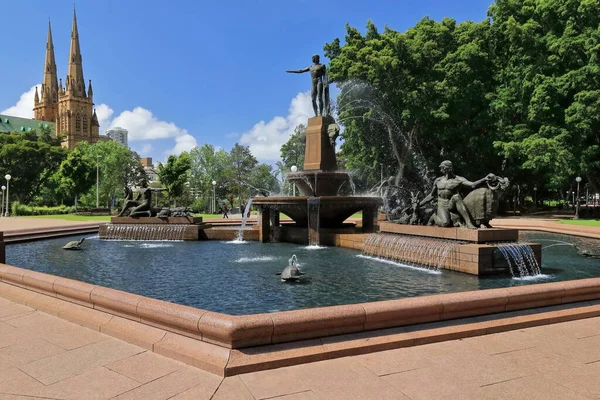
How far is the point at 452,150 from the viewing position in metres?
38.9

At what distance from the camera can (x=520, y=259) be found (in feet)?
31.7

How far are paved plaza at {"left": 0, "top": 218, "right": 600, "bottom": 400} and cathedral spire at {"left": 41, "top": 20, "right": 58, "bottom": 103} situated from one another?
157 m

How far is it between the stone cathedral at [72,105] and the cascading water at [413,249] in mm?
123453

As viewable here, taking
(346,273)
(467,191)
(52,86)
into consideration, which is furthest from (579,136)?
(52,86)

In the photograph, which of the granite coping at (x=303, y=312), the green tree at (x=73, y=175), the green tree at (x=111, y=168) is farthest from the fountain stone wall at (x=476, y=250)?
the green tree at (x=111, y=168)

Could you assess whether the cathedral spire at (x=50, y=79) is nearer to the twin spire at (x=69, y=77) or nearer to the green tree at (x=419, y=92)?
the twin spire at (x=69, y=77)

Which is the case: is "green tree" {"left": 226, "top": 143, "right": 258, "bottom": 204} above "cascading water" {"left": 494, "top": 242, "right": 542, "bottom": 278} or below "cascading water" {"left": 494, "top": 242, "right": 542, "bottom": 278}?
above

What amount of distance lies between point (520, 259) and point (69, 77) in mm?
140449

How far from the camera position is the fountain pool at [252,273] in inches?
296

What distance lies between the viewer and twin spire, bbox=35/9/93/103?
126 m

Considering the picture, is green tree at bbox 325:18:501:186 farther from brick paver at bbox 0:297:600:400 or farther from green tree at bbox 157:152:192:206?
brick paver at bbox 0:297:600:400

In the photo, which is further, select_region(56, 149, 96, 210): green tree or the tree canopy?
select_region(56, 149, 96, 210): green tree

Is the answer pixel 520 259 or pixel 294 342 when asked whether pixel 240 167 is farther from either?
pixel 294 342

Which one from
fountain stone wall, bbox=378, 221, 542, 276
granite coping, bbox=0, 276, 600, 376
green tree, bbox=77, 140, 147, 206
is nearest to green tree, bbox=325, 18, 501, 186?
fountain stone wall, bbox=378, 221, 542, 276
